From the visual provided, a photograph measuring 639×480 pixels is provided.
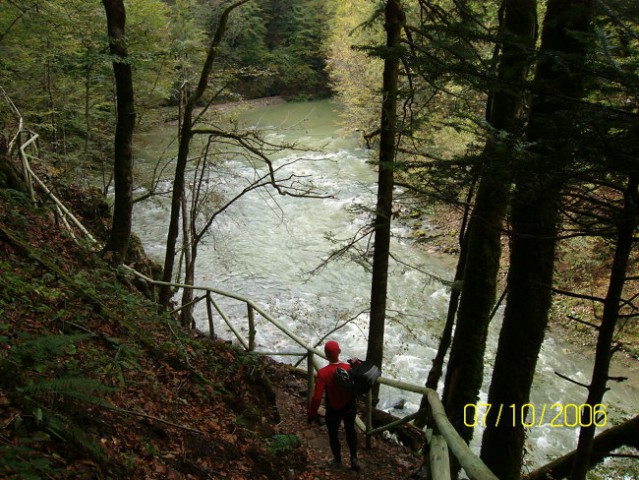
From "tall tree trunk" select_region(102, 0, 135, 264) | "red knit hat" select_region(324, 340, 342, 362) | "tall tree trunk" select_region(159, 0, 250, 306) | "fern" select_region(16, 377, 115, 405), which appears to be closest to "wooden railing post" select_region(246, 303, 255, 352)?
"red knit hat" select_region(324, 340, 342, 362)

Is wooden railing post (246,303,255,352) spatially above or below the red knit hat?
below

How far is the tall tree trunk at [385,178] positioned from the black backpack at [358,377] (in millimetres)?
2401

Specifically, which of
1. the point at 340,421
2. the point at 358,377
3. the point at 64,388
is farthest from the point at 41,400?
A: the point at 340,421

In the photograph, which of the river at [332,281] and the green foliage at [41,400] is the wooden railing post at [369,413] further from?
the river at [332,281]

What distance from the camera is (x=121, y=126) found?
6.52 m

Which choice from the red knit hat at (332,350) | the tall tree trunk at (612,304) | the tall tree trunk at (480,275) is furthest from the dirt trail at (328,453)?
the tall tree trunk at (612,304)

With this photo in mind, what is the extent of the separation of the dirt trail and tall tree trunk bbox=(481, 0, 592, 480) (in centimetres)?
119

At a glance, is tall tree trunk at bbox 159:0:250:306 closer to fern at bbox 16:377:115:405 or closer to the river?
the river

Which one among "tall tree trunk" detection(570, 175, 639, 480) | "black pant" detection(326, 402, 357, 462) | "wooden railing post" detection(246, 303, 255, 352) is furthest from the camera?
"wooden railing post" detection(246, 303, 255, 352)

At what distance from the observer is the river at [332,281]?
1046 centimetres

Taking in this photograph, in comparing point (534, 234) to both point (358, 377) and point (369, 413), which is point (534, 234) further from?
point (369, 413)

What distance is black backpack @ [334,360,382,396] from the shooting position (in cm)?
427

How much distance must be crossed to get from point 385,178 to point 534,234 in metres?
3.37

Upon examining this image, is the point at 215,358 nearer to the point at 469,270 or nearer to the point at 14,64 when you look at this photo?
the point at 469,270
